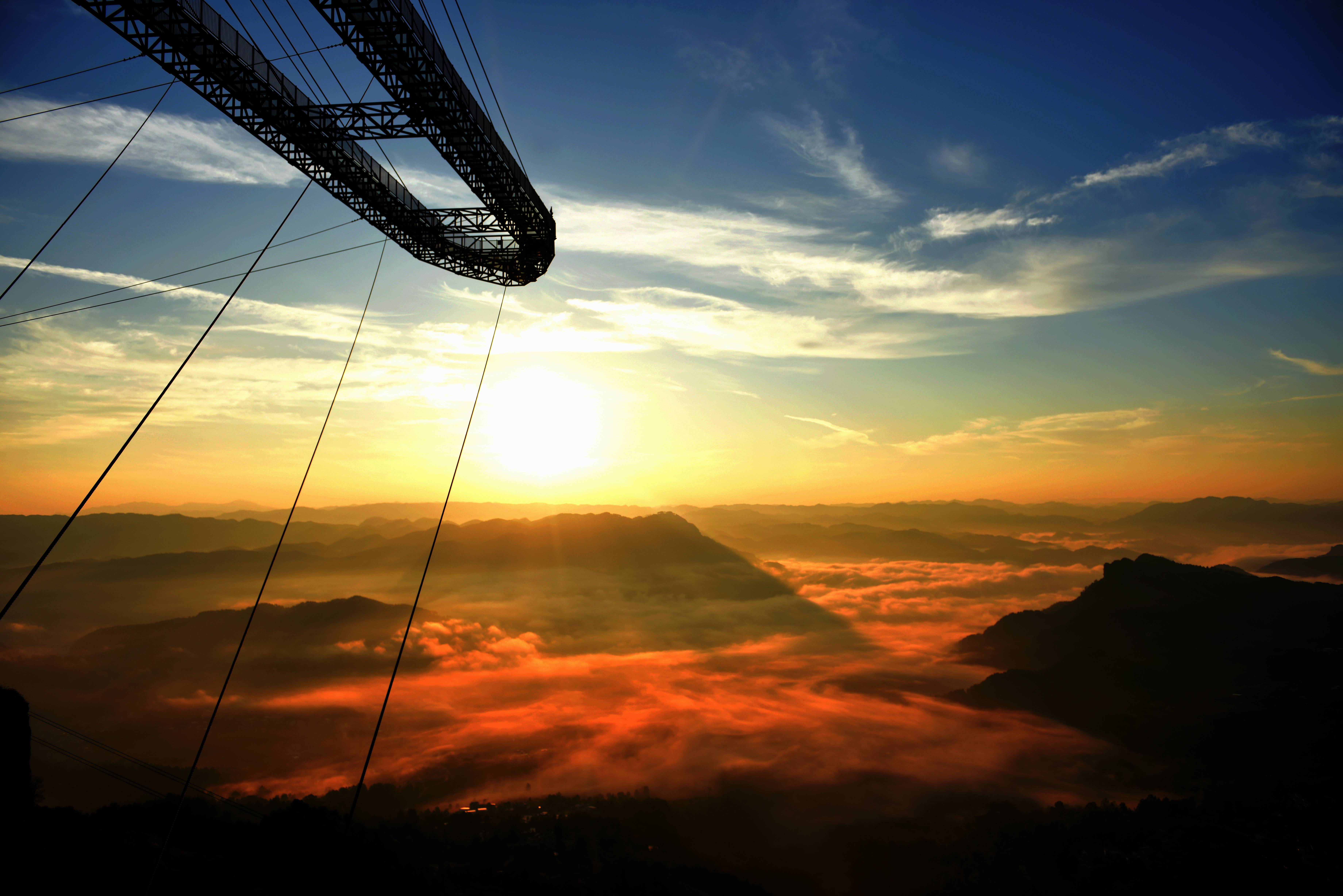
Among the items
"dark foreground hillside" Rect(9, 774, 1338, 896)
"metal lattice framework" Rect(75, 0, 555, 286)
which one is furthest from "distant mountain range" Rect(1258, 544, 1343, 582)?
"metal lattice framework" Rect(75, 0, 555, 286)

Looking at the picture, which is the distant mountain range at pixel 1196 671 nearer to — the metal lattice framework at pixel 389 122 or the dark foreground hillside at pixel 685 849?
the dark foreground hillside at pixel 685 849

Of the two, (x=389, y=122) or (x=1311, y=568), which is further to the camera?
(x=1311, y=568)

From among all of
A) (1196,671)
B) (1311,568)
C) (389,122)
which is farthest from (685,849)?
(1311,568)

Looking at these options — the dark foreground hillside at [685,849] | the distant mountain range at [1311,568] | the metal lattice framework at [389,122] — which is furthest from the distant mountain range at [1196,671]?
the distant mountain range at [1311,568]

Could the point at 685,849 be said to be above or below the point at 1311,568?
below

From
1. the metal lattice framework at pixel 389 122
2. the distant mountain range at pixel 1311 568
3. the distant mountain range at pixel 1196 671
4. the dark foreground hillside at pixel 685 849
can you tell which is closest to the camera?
the metal lattice framework at pixel 389 122

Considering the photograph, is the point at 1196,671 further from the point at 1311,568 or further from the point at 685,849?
the point at 1311,568

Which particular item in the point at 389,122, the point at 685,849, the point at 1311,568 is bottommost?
the point at 685,849

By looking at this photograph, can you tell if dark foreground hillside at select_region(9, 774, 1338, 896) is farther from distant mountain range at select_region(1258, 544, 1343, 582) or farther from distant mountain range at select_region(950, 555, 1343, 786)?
distant mountain range at select_region(1258, 544, 1343, 582)
